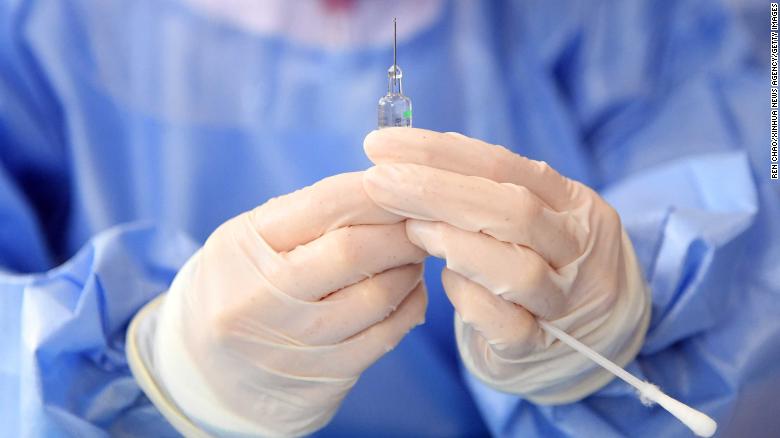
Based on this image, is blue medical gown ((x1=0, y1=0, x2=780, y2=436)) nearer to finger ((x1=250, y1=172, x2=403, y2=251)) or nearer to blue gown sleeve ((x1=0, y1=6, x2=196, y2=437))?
blue gown sleeve ((x1=0, y1=6, x2=196, y2=437))

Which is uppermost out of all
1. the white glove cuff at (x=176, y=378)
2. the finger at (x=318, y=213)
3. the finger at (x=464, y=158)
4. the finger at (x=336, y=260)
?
the finger at (x=464, y=158)

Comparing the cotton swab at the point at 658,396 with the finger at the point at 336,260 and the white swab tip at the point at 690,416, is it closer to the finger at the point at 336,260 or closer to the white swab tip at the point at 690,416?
the white swab tip at the point at 690,416

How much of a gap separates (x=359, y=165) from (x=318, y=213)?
10.0 inches

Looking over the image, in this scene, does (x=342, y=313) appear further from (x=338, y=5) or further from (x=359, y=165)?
(x=338, y=5)

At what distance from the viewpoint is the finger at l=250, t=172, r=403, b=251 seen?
32.0 inches

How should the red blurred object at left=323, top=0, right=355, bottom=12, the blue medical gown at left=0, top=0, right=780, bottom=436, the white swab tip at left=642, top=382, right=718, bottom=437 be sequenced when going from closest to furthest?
the white swab tip at left=642, top=382, right=718, bottom=437 → the blue medical gown at left=0, top=0, right=780, bottom=436 → the red blurred object at left=323, top=0, right=355, bottom=12

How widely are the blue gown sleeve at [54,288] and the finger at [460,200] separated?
12.9 inches

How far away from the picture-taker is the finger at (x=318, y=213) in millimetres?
→ 812

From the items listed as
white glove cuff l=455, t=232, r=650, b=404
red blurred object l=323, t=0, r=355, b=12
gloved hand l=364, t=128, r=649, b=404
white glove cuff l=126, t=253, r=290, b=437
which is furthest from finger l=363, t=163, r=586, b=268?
red blurred object l=323, t=0, r=355, b=12

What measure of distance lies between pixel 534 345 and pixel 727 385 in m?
0.26

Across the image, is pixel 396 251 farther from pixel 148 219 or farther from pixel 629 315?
pixel 148 219

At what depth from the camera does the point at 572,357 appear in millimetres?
899

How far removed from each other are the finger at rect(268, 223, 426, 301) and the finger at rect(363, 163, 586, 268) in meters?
0.04

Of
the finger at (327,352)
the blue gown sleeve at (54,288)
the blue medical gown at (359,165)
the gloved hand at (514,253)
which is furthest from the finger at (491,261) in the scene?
the blue gown sleeve at (54,288)
